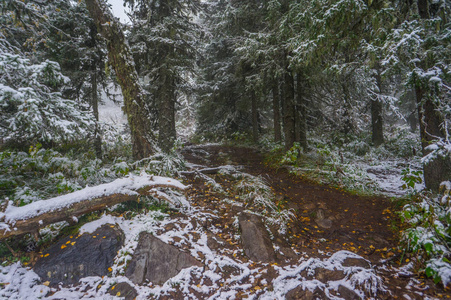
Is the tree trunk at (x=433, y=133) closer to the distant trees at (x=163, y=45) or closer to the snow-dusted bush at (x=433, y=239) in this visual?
the snow-dusted bush at (x=433, y=239)

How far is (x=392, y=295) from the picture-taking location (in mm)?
2645

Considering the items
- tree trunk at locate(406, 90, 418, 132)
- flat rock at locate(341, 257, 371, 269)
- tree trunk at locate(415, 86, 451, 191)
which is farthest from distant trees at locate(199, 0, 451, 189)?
tree trunk at locate(406, 90, 418, 132)

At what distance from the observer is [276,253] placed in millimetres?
3557

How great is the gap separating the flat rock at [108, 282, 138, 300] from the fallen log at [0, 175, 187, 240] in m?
1.48

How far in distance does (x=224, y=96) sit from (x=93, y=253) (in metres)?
12.6

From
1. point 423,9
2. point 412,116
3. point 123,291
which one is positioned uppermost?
point 423,9

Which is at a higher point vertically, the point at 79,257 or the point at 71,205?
the point at 71,205

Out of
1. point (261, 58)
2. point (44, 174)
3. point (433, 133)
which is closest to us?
point (433, 133)

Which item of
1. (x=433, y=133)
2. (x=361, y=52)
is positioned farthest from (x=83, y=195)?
(x=361, y=52)

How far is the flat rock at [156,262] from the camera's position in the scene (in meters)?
3.18

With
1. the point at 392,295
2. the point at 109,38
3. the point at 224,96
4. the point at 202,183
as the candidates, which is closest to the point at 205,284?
the point at 392,295

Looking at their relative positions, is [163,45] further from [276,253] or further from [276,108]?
[276,253]

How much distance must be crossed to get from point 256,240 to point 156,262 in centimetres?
176

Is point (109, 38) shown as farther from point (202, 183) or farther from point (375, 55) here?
point (375, 55)
